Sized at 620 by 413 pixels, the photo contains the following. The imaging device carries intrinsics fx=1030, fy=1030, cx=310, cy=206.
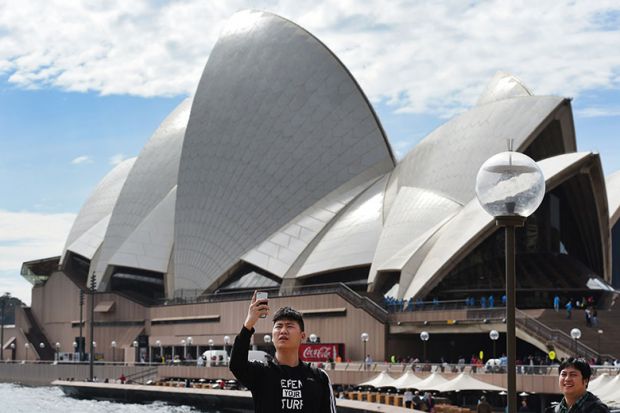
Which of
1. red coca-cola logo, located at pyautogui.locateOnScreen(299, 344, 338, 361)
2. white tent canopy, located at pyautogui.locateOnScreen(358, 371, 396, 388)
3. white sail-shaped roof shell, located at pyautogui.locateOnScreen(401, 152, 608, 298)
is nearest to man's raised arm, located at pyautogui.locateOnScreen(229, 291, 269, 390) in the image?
white tent canopy, located at pyautogui.locateOnScreen(358, 371, 396, 388)

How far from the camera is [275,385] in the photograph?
16.8ft

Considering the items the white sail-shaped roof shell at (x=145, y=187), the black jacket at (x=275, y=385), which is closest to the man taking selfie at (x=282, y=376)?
the black jacket at (x=275, y=385)

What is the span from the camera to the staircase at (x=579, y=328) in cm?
3338

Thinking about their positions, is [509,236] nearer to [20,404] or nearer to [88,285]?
[20,404]

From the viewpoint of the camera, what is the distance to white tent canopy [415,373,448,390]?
2892cm

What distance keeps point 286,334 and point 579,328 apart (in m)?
32.1

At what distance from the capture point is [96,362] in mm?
57406

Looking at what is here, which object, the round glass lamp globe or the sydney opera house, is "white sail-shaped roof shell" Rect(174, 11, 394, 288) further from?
the round glass lamp globe

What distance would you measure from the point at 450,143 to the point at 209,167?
15.4 m

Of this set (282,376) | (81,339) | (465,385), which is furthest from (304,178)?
(282,376)

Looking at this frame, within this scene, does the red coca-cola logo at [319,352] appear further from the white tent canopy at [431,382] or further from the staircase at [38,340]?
the staircase at [38,340]

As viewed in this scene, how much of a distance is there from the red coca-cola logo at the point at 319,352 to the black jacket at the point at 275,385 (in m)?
37.4

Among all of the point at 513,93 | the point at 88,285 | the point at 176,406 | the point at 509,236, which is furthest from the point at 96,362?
the point at 509,236

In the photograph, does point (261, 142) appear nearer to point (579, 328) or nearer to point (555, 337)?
point (579, 328)
